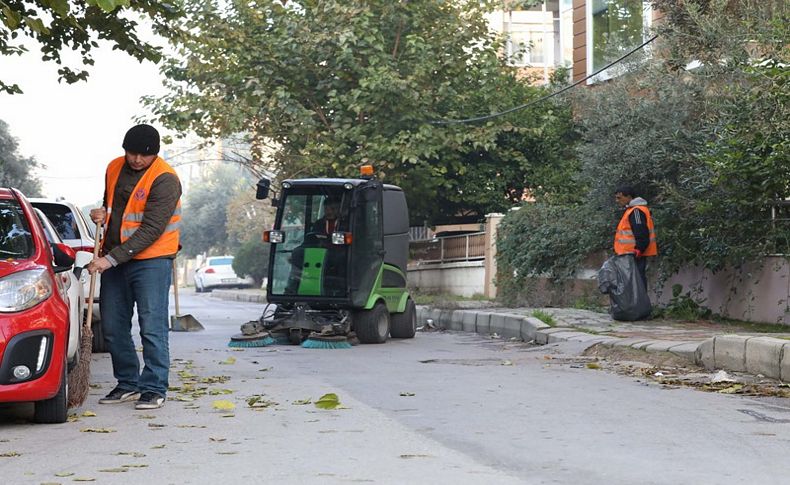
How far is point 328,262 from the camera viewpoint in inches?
629

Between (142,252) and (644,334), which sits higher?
(142,252)

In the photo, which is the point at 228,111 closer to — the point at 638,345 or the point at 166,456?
the point at 638,345

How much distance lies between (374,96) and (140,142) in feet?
53.4

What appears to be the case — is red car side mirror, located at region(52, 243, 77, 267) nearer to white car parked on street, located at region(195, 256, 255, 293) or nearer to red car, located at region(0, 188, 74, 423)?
red car, located at region(0, 188, 74, 423)

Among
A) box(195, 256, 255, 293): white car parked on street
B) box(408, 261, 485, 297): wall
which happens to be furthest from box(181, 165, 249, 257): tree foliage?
box(408, 261, 485, 297): wall

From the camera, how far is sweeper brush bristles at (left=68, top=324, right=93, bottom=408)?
8.39 m

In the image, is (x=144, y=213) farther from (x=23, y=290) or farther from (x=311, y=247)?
(x=311, y=247)

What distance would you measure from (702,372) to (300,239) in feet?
21.6

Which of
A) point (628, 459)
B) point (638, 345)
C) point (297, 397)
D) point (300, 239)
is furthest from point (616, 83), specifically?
point (628, 459)

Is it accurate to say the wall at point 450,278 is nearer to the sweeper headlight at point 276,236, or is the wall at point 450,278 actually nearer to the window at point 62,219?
the sweeper headlight at point 276,236

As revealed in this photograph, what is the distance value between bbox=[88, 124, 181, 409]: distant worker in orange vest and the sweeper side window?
279 inches

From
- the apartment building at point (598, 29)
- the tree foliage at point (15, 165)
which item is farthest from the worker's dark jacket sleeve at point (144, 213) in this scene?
the tree foliage at point (15, 165)

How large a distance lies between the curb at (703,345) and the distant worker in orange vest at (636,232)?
152 centimetres

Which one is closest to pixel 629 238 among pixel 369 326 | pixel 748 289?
pixel 748 289
